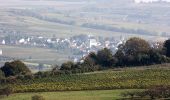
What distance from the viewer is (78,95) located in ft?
134

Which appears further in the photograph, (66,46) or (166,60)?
(66,46)

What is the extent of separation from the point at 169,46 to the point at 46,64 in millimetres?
31278

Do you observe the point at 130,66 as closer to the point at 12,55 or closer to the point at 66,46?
the point at 12,55

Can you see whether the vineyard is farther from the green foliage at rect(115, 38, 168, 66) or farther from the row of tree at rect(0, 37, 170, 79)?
the green foliage at rect(115, 38, 168, 66)

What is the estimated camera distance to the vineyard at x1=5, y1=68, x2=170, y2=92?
43812mm

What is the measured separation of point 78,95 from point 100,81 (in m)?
5.37

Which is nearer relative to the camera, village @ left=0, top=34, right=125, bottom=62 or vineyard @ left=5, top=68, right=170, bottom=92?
vineyard @ left=5, top=68, right=170, bottom=92

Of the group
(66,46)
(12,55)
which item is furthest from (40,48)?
(12,55)

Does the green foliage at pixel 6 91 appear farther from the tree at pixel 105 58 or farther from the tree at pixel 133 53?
the tree at pixel 133 53

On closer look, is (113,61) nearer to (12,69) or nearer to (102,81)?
(12,69)

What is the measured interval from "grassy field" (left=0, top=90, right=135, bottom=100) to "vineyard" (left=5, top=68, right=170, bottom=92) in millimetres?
1479

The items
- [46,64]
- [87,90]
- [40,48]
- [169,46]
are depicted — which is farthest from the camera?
[40,48]

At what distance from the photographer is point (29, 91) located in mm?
43844

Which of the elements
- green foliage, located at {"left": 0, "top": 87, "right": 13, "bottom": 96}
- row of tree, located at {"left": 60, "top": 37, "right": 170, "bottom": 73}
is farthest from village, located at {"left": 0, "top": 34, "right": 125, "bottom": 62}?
green foliage, located at {"left": 0, "top": 87, "right": 13, "bottom": 96}
